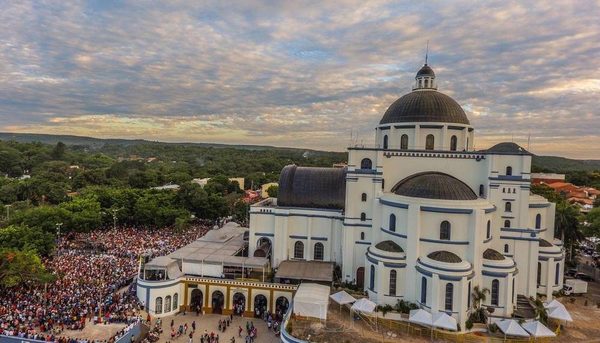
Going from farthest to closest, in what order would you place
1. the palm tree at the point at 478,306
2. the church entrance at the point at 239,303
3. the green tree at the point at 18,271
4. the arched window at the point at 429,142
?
the arched window at the point at 429,142
the church entrance at the point at 239,303
the green tree at the point at 18,271
the palm tree at the point at 478,306

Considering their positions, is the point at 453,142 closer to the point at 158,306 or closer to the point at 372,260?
the point at 372,260

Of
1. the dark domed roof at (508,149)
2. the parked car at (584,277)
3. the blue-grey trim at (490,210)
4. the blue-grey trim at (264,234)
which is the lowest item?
the parked car at (584,277)

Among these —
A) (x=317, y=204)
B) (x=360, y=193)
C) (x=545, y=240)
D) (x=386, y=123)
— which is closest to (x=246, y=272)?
(x=317, y=204)

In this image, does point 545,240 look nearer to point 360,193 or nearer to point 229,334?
point 360,193

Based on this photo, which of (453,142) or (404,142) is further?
(404,142)

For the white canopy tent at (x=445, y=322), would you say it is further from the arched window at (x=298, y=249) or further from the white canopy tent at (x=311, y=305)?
the arched window at (x=298, y=249)

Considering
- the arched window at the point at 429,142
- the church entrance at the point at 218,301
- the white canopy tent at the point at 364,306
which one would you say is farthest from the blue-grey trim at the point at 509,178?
the church entrance at the point at 218,301

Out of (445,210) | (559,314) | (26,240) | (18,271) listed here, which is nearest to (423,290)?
(445,210)
